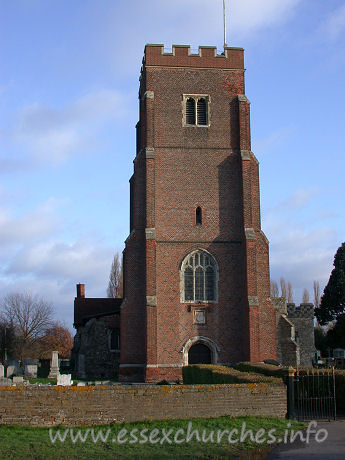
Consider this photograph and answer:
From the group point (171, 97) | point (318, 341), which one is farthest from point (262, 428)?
point (318, 341)

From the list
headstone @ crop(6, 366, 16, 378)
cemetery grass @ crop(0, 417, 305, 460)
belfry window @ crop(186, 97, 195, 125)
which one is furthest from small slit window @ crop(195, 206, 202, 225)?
cemetery grass @ crop(0, 417, 305, 460)

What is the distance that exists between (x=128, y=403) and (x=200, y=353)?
19585 mm

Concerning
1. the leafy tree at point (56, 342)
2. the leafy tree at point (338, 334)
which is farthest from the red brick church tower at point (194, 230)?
the leafy tree at point (56, 342)

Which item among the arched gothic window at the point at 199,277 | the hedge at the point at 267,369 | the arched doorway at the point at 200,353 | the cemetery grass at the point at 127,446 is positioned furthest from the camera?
the arched gothic window at the point at 199,277

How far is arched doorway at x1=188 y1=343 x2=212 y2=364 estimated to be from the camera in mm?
33281

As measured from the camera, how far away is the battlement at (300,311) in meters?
44.9

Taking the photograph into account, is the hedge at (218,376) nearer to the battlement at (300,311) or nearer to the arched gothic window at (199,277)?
the arched gothic window at (199,277)

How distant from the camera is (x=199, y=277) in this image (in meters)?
34.1

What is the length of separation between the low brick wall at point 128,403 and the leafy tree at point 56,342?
5484 centimetres

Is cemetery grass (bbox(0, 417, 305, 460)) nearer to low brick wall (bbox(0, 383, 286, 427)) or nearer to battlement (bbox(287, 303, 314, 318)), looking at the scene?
low brick wall (bbox(0, 383, 286, 427))

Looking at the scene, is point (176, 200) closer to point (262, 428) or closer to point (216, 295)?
point (216, 295)

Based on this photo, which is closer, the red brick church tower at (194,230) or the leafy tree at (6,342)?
the red brick church tower at (194,230)

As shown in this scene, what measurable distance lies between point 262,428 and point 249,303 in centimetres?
1853

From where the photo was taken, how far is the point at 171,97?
1421 inches
